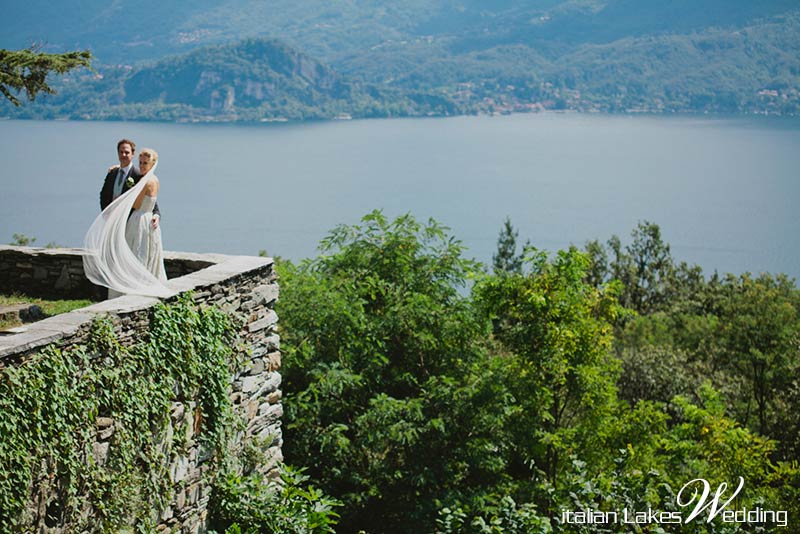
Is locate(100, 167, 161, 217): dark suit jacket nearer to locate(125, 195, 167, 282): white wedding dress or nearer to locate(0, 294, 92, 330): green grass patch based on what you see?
locate(125, 195, 167, 282): white wedding dress

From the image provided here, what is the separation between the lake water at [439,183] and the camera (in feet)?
230

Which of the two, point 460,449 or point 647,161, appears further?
point 647,161

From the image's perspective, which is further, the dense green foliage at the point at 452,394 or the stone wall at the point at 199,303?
the dense green foliage at the point at 452,394

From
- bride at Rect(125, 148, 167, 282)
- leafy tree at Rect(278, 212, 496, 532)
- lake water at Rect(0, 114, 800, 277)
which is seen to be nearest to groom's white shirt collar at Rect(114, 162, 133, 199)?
bride at Rect(125, 148, 167, 282)

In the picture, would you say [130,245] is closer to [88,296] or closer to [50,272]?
[88,296]

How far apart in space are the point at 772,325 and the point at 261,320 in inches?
796

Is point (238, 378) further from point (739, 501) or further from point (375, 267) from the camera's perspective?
point (739, 501)

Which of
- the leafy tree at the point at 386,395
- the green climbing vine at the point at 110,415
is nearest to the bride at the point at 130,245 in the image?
the green climbing vine at the point at 110,415

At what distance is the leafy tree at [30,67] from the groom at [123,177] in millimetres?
3391

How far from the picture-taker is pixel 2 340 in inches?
216

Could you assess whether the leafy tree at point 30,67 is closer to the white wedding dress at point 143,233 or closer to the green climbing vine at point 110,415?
the white wedding dress at point 143,233

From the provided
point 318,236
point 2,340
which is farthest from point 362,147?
point 2,340

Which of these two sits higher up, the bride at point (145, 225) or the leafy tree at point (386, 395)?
the bride at point (145, 225)

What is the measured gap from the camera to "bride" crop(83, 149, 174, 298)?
7.25 metres
